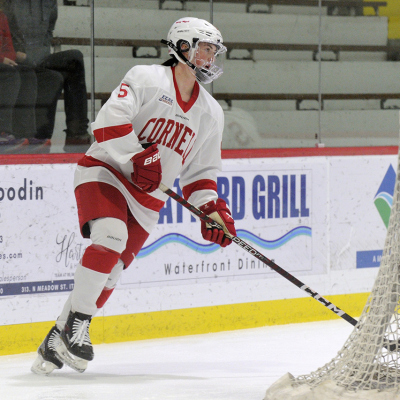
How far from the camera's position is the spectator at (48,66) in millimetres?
3596

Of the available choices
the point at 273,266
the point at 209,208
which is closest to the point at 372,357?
the point at 273,266

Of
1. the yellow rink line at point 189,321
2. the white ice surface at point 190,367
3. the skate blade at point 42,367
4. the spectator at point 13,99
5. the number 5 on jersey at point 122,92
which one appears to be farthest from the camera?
the spectator at point 13,99

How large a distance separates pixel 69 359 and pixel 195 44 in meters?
1.19

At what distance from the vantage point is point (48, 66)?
3.69 metres

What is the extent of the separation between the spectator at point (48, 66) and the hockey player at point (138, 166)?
2.59ft

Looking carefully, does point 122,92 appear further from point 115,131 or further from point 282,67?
point 282,67

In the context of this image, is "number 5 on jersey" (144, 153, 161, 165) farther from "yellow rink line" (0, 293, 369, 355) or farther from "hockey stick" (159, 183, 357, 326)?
"yellow rink line" (0, 293, 369, 355)

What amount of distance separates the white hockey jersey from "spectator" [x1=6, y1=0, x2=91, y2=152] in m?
0.79

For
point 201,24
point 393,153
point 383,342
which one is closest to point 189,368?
point 383,342

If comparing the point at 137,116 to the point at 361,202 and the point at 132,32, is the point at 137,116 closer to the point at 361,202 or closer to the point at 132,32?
the point at 132,32

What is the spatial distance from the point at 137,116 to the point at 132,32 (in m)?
→ 1.26

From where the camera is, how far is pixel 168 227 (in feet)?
12.3

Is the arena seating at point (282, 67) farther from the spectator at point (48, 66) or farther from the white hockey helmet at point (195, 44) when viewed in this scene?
the white hockey helmet at point (195, 44)

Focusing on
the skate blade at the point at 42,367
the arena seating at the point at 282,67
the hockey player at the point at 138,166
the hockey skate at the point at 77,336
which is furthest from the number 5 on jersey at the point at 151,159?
the arena seating at the point at 282,67
